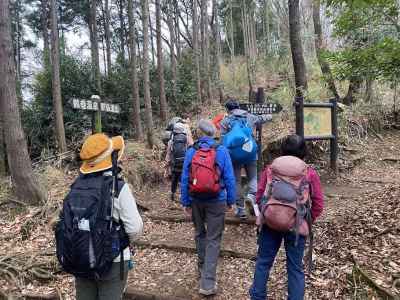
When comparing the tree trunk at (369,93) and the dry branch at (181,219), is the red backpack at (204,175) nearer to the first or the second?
the dry branch at (181,219)

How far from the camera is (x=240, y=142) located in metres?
5.11

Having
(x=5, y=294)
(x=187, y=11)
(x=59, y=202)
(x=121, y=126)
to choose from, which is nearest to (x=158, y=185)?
(x=59, y=202)

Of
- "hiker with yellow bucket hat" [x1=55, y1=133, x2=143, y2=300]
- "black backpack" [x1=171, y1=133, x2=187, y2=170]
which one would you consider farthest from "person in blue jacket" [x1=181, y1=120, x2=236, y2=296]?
"black backpack" [x1=171, y1=133, x2=187, y2=170]

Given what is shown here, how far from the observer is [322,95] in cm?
1138

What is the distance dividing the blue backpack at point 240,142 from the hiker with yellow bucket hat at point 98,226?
255cm

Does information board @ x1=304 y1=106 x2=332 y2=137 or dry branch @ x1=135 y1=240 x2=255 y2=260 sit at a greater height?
information board @ x1=304 y1=106 x2=332 y2=137

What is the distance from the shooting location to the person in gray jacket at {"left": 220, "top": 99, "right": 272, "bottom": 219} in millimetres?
5367

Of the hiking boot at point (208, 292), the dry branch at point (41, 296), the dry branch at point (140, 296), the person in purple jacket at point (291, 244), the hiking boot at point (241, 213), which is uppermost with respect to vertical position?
the person in purple jacket at point (291, 244)

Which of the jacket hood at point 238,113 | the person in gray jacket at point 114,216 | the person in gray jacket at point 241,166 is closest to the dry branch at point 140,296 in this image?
the person in gray jacket at point 114,216

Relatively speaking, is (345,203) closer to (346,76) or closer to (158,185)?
(346,76)

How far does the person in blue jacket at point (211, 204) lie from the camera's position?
3852 millimetres

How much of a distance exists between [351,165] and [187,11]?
2281 centimetres

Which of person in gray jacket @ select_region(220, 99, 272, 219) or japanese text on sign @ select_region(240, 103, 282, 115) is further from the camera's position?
japanese text on sign @ select_region(240, 103, 282, 115)

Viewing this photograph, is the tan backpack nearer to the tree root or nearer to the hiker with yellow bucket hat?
the tree root
